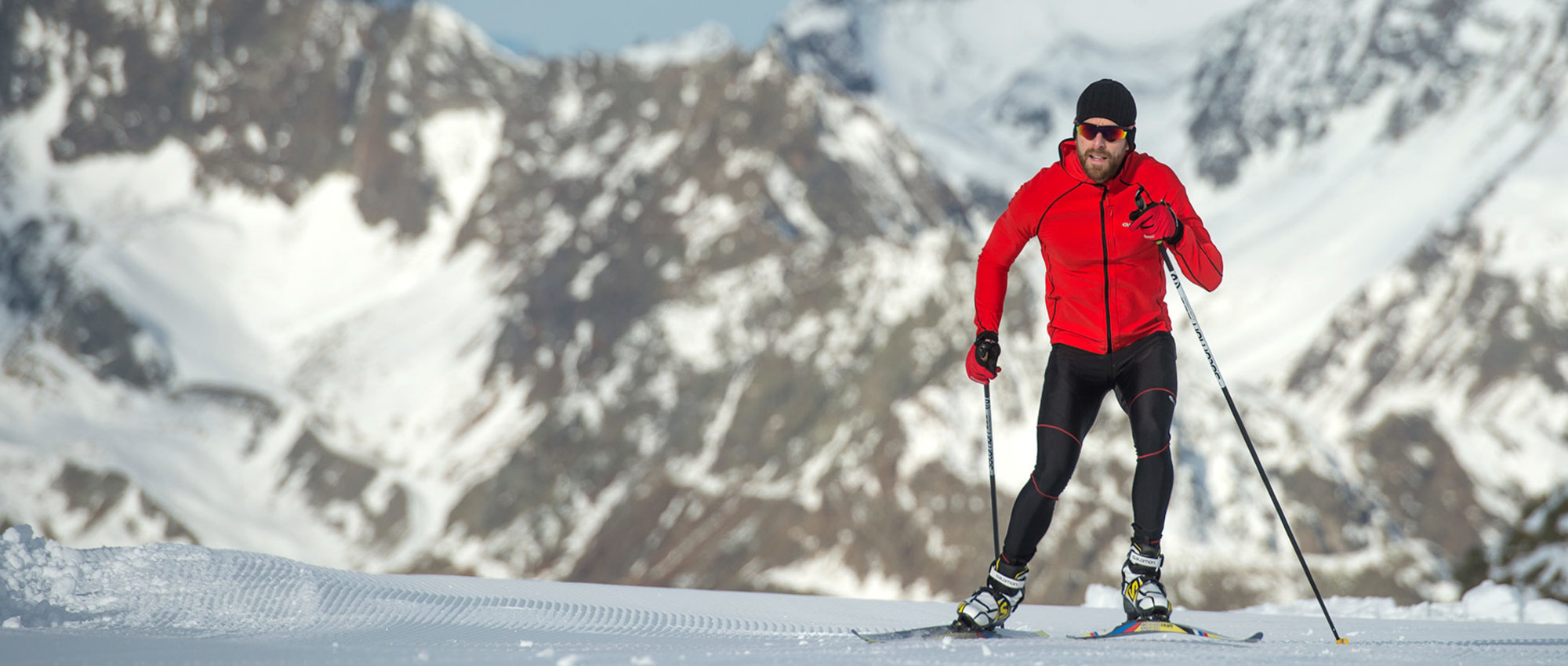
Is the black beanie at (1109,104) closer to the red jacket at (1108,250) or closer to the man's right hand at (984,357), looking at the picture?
the red jacket at (1108,250)

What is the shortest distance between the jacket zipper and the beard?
11 cm

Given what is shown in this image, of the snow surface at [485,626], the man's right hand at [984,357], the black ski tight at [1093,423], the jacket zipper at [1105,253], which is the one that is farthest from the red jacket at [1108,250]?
the snow surface at [485,626]

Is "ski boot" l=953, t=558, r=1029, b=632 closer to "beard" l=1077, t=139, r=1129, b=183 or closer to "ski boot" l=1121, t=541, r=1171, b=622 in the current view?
"ski boot" l=1121, t=541, r=1171, b=622

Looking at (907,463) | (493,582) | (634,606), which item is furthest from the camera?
(907,463)

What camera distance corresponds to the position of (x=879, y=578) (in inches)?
7323

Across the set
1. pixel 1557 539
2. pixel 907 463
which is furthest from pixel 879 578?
pixel 1557 539

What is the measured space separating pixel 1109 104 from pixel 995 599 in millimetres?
3727

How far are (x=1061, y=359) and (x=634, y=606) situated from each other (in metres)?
4.41

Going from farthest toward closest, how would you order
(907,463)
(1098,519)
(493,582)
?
(907,463), (1098,519), (493,582)

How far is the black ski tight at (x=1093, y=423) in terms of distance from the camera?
9.98 metres

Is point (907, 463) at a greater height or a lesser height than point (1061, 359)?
greater

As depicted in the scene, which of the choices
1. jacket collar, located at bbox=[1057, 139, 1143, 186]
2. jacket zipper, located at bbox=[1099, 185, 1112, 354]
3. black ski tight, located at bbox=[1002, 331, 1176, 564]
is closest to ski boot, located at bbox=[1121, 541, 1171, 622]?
black ski tight, located at bbox=[1002, 331, 1176, 564]

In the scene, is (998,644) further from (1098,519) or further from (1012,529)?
(1098,519)

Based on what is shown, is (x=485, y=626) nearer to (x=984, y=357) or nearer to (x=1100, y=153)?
(x=984, y=357)
